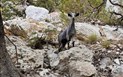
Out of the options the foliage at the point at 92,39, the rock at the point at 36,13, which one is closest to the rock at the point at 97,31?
the foliage at the point at 92,39

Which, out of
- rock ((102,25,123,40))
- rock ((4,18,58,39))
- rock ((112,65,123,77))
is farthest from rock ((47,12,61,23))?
rock ((112,65,123,77))

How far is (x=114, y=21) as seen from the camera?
44.0 ft

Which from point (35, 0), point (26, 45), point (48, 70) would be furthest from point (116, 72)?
point (35, 0)

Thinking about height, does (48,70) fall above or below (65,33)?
below

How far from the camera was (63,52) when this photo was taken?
29.8ft

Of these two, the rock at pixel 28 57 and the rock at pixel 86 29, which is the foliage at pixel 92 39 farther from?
the rock at pixel 28 57

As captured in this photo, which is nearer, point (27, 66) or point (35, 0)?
point (27, 66)

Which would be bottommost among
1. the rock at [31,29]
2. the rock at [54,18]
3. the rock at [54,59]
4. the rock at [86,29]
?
the rock at [54,59]

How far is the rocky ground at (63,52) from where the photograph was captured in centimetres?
852

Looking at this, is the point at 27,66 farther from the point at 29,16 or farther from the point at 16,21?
the point at 29,16

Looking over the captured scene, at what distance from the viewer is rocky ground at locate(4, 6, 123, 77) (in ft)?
27.9

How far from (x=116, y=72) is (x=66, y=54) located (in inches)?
46.1

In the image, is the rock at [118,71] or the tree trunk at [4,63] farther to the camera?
the rock at [118,71]

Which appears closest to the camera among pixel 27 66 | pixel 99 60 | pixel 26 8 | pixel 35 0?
pixel 27 66
